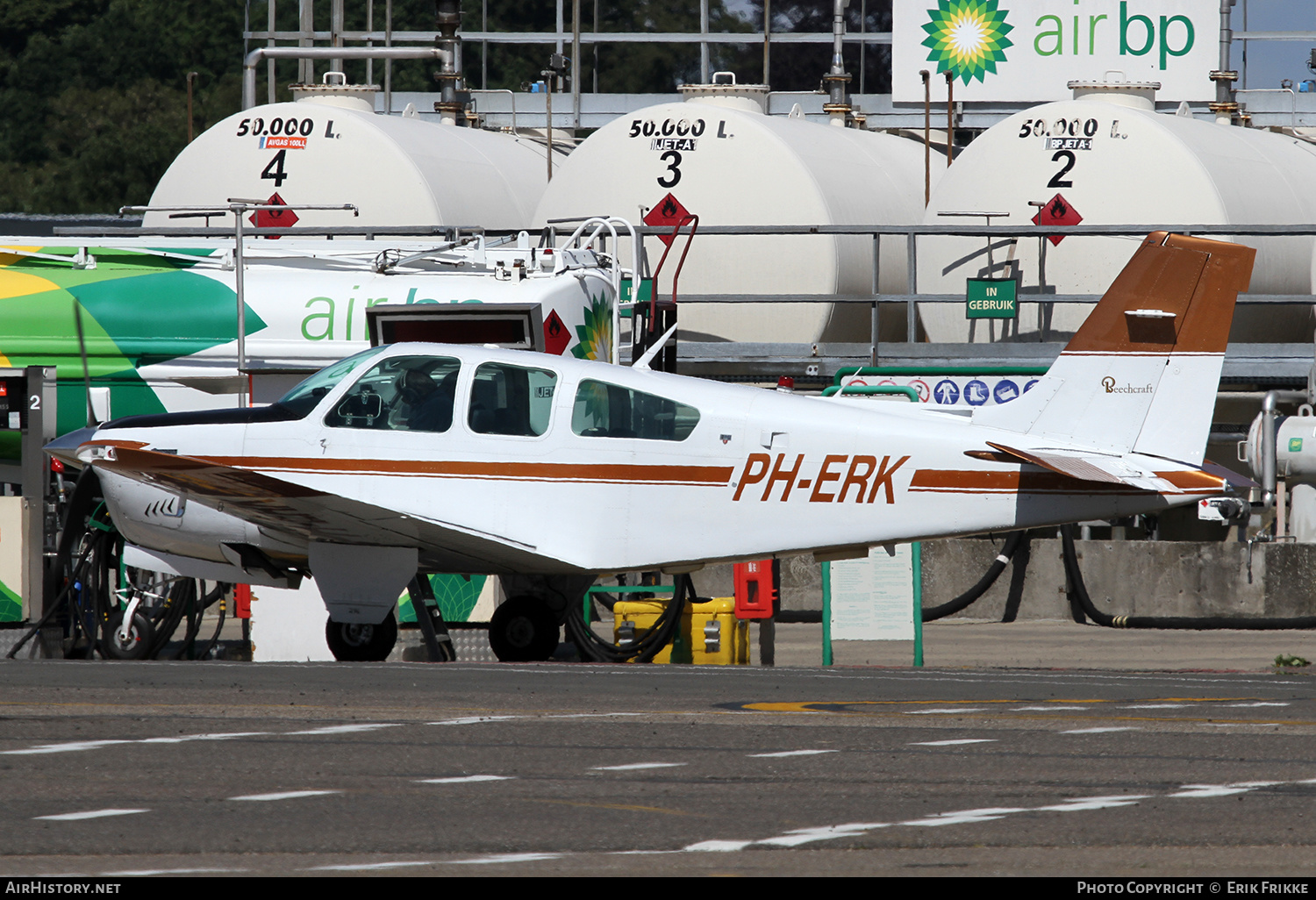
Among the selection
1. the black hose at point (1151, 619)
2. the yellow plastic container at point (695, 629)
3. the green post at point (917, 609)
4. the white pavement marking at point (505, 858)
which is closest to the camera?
the white pavement marking at point (505, 858)

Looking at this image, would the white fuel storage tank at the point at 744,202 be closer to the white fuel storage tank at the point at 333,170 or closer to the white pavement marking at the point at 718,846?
the white fuel storage tank at the point at 333,170

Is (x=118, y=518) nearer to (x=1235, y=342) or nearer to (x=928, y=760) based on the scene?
(x=928, y=760)

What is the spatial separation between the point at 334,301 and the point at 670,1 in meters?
53.1

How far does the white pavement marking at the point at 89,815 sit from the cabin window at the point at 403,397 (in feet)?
18.8

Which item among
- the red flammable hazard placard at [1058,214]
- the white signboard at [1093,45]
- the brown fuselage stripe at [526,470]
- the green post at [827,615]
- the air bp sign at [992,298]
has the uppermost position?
the white signboard at [1093,45]

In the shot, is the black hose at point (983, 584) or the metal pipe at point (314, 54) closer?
the black hose at point (983, 584)

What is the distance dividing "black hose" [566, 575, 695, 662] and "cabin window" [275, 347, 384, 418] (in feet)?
8.98

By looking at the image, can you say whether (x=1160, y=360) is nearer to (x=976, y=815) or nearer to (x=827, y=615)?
(x=827, y=615)

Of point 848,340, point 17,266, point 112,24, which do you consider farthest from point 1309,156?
point 112,24

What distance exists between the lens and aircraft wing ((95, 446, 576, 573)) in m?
11.4

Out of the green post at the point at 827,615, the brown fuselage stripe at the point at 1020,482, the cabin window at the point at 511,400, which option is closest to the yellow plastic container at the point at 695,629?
the green post at the point at 827,615

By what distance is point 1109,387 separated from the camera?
39.2 feet

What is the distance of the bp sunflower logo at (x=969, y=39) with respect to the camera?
3491 centimetres

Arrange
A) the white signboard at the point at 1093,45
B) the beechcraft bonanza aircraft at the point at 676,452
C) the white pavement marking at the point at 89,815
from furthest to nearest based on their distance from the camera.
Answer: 1. the white signboard at the point at 1093,45
2. the beechcraft bonanza aircraft at the point at 676,452
3. the white pavement marking at the point at 89,815
